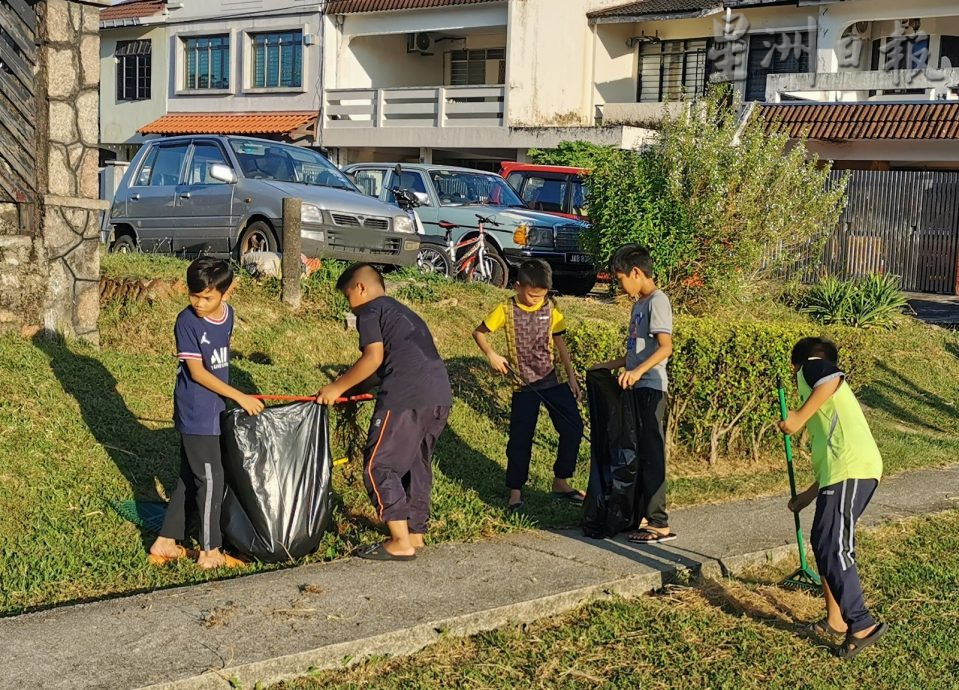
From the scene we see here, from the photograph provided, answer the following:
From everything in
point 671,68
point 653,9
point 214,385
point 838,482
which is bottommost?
point 838,482

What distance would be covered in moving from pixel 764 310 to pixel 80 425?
7.39 m

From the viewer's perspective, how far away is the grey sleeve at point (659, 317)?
677cm

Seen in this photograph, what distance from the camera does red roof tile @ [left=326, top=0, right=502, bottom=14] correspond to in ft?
Result: 90.9

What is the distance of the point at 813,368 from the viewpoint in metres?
5.46

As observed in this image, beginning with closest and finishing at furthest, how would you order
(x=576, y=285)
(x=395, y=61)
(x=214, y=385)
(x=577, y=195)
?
(x=214, y=385)
(x=576, y=285)
(x=577, y=195)
(x=395, y=61)

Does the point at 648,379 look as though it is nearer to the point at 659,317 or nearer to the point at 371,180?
the point at 659,317

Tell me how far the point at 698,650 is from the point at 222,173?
26.2 ft

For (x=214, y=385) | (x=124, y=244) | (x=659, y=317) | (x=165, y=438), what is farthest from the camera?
(x=124, y=244)

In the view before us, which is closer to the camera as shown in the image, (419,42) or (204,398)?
(204,398)

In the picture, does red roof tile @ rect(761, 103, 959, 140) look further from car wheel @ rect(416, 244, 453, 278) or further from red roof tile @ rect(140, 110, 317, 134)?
red roof tile @ rect(140, 110, 317, 134)

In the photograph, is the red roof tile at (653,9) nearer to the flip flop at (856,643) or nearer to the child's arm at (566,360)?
the child's arm at (566,360)

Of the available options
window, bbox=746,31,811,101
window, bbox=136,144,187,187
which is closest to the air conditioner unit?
window, bbox=746,31,811,101

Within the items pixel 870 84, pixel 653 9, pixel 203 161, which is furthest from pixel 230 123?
pixel 203 161

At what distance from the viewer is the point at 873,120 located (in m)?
22.2
